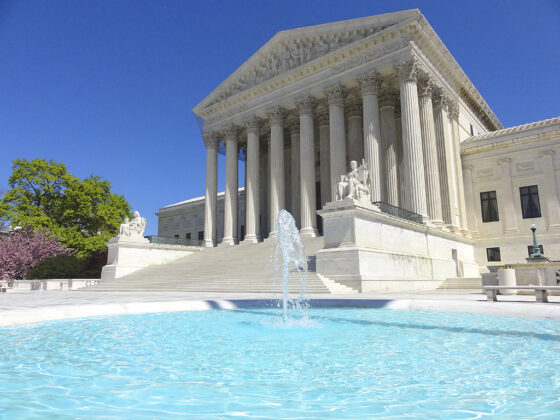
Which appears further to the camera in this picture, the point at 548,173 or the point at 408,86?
the point at 548,173

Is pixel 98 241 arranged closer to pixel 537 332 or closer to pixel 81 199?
pixel 81 199

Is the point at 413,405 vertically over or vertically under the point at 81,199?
under

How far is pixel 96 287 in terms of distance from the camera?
81.0 ft

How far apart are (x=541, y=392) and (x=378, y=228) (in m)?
16.4

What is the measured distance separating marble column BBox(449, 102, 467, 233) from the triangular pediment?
29.5 feet

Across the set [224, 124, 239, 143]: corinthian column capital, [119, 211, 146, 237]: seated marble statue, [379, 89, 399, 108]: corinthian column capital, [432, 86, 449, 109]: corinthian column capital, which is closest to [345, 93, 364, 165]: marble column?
[379, 89, 399, 108]: corinthian column capital

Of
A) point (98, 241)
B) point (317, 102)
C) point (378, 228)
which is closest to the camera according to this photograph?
point (378, 228)

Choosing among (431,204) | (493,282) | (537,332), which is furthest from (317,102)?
(537,332)

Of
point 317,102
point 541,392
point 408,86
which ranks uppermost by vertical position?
point 317,102

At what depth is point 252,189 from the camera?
34562mm

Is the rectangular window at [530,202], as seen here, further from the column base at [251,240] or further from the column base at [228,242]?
the column base at [228,242]

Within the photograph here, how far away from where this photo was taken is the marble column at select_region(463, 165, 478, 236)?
30969mm

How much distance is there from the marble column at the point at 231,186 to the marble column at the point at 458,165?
18829 millimetres

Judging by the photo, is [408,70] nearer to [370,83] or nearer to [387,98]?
[370,83]
